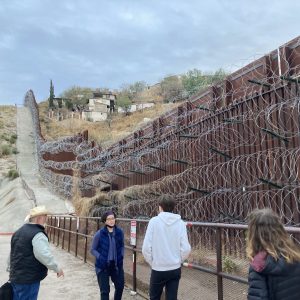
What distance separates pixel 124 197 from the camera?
1623 centimetres

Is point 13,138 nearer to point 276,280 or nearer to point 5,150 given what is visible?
point 5,150

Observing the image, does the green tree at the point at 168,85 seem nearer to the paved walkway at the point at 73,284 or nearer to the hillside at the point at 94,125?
the hillside at the point at 94,125

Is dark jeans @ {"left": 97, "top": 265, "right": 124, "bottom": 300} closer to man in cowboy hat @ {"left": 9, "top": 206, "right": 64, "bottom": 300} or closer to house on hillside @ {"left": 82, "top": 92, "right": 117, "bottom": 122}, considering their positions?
man in cowboy hat @ {"left": 9, "top": 206, "right": 64, "bottom": 300}

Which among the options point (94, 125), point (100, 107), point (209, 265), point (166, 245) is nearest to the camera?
point (166, 245)

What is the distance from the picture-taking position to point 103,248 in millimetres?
5883

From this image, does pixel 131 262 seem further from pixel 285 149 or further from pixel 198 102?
pixel 198 102

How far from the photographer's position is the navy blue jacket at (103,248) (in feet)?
19.0

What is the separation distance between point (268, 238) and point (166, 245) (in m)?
1.96

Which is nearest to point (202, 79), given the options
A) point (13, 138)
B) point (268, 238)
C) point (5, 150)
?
point (5, 150)

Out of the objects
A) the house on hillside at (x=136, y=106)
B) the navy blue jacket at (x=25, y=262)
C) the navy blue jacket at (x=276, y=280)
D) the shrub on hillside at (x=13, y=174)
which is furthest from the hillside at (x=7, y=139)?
the navy blue jacket at (x=276, y=280)

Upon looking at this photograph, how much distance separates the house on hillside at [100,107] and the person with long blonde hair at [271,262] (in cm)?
8113

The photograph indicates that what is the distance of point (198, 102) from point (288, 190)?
17.0 feet

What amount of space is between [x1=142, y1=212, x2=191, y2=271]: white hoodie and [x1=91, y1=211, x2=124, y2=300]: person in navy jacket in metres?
1.50

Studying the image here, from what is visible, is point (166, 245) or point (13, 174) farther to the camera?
point (13, 174)
